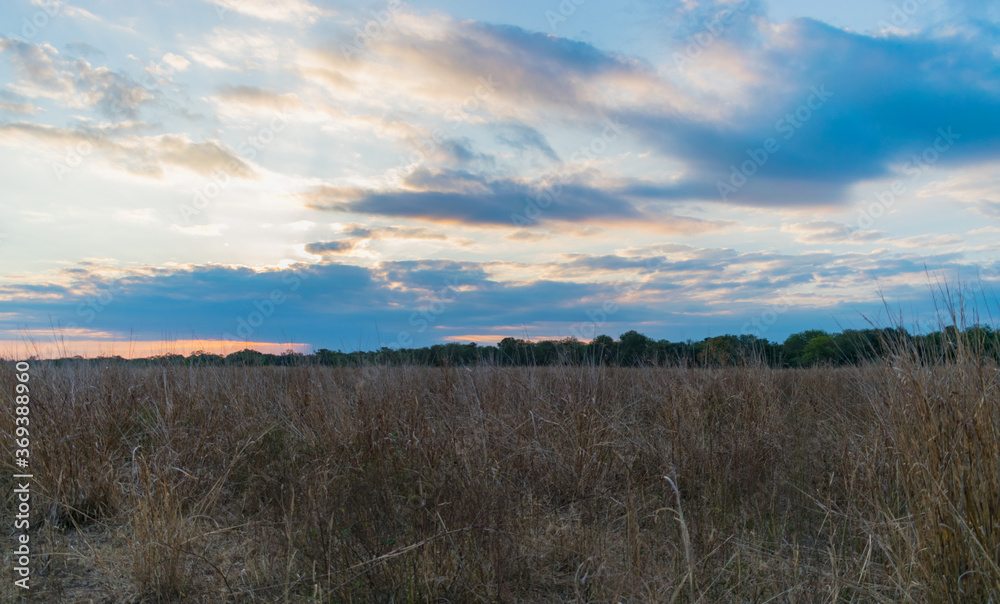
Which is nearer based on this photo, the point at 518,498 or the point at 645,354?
the point at 518,498

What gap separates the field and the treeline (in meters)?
0.28

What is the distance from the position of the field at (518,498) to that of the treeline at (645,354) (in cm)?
28

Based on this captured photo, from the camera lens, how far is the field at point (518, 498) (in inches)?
113

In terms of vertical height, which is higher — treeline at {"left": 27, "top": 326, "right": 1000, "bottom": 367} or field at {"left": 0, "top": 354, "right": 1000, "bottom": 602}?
treeline at {"left": 27, "top": 326, "right": 1000, "bottom": 367}

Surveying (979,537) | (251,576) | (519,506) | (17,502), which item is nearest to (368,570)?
(251,576)

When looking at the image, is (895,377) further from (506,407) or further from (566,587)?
(506,407)

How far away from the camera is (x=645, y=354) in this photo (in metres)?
11.8

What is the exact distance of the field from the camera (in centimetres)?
288

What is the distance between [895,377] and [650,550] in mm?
1975

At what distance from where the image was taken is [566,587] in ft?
11.5

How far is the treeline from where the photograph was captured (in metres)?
3.31

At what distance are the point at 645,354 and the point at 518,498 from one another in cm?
805

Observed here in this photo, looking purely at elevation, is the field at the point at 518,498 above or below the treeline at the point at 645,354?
below

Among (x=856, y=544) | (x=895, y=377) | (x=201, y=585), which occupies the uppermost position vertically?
(x=895, y=377)
